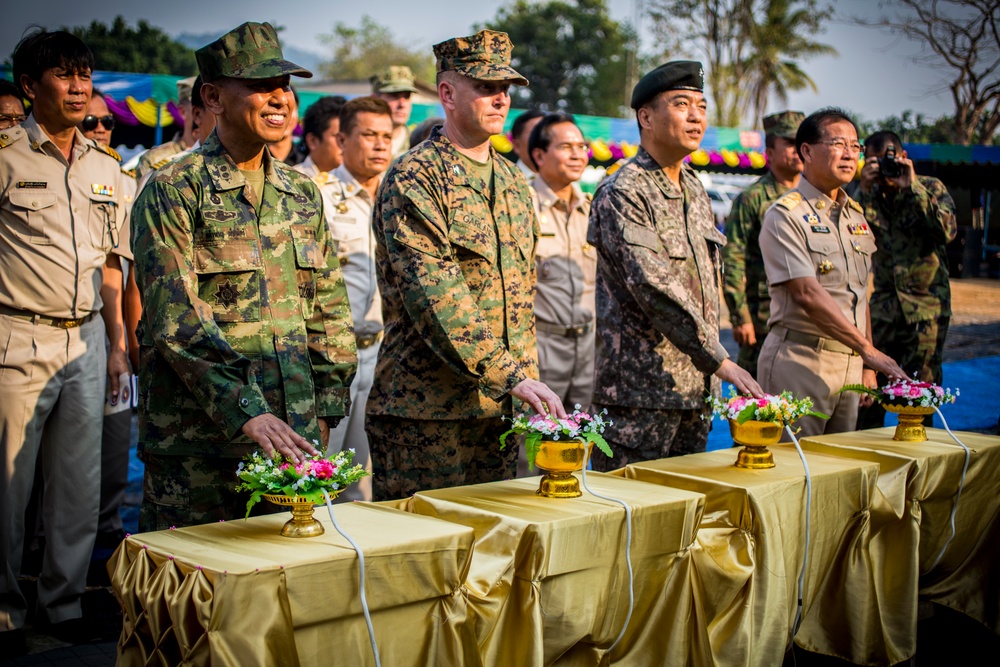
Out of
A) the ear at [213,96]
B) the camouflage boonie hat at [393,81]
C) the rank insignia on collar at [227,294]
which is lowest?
the rank insignia on collar at [227,294]

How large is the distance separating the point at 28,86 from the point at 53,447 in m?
1.31

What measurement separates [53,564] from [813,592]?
263 centimetres

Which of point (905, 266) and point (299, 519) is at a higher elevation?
point (905, 266)

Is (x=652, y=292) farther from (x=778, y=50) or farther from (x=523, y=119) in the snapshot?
(x=778, y=50)

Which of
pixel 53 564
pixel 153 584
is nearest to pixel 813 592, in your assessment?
pixel 153 584

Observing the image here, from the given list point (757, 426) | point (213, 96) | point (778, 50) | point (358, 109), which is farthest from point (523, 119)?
point (778, 50)

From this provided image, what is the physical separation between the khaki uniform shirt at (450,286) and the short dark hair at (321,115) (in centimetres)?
206

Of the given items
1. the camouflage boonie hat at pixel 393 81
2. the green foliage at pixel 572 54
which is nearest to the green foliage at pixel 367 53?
the green foliage at pixel 572 54

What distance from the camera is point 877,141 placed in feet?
18.6

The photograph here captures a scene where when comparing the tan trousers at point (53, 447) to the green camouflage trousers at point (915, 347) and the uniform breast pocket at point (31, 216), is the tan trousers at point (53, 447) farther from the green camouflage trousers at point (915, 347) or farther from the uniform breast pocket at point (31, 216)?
the green camouflage trousers at point (915, 347)

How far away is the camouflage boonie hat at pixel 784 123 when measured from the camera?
5.98 metres

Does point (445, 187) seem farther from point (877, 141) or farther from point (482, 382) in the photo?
point (877, 141)

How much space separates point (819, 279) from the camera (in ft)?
13.8

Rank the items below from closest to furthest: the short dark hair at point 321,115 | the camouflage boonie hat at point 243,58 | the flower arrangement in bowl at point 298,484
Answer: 1. the flower arrangement in bowl at point 298,484
2. the camouflage boonie hat at point 243,58
3. the short dark hair at point 321,115
